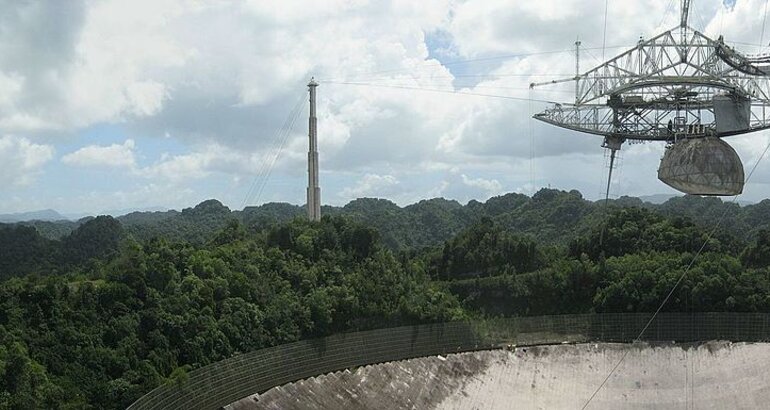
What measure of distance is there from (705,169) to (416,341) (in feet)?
29.9

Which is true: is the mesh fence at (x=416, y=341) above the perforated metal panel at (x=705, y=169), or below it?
below

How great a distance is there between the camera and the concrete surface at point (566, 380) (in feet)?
66.6

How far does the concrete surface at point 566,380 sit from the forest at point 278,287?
1.73m

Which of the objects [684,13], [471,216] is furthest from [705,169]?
[471,216]

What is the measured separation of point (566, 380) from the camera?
887 inches

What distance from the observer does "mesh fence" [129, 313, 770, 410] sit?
55.8ft

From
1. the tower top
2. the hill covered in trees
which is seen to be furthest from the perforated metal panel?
the hill covered in trees

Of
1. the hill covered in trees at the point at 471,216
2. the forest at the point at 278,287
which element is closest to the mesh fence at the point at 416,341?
the forest at the point at 278,287

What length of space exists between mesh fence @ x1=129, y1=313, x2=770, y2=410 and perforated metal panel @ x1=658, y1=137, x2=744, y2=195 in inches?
314

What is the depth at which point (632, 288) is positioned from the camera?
25516 millimetres

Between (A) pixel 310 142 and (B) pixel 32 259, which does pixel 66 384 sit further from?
(B) pixel 32 259

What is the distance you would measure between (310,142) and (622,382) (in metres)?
11.5

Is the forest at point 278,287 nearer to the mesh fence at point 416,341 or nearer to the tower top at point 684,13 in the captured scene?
the mesh fence at point 416,341

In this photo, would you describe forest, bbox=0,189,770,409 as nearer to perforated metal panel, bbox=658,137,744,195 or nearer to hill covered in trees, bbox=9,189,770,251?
hill covered in trees, bbox=9,189,770,251
